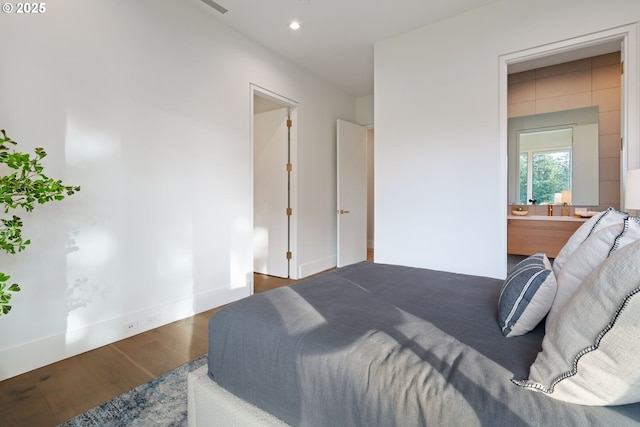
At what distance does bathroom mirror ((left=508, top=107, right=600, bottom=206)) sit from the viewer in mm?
3613

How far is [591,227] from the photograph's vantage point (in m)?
1.31

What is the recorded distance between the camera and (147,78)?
251 centimetres

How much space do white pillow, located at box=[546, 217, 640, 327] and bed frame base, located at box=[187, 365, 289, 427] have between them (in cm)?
102

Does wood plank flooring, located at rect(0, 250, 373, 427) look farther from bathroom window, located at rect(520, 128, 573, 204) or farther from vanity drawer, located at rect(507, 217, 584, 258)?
bathroom window, located at rect(520, 128, 573, 204)

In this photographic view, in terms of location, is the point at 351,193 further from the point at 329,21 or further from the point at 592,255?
the point at 592,255

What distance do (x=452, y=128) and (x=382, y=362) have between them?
2.76 metres

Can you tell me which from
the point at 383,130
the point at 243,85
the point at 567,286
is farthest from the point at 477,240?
the point at 243,85

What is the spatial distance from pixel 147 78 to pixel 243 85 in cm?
105

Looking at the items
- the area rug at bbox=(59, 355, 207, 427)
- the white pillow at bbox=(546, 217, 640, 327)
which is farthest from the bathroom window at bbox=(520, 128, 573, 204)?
the area rug at bbox=(59, 355, 207, 427)

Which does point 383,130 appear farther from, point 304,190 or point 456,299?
point 456,299

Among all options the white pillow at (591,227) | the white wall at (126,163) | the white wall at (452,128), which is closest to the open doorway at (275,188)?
the white wall at (126,163)

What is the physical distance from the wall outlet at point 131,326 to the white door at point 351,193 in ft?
9.34

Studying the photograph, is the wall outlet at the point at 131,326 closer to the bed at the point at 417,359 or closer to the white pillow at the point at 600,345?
the bed at the point at 417,359

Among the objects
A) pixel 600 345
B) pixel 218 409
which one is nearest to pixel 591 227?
pixel 600 345
